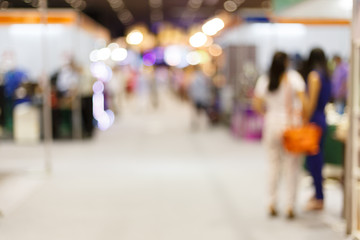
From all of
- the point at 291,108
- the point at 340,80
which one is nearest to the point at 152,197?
the point at 291,108

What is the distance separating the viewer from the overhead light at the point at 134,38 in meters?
33.8

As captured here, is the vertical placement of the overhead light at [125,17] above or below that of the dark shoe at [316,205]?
above

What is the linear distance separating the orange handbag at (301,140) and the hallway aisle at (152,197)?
72 cm

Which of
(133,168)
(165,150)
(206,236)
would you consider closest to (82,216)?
(206,236)

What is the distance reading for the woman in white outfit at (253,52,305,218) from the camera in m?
5.64

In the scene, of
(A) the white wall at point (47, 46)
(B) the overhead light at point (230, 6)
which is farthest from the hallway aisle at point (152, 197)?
(B) the overhead light at point (230, 6)

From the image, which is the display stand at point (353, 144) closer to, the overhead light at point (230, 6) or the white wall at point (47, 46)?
the white wall at point (47, 46)

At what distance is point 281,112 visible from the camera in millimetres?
5672

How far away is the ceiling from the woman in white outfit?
43.4 feet

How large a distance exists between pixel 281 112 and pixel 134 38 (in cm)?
2939

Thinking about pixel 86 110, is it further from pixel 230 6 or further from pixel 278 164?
pixel 230 6

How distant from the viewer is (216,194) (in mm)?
6949

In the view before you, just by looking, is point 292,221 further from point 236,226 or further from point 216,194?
point 216,194

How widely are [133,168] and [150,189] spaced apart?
1.54 metres
